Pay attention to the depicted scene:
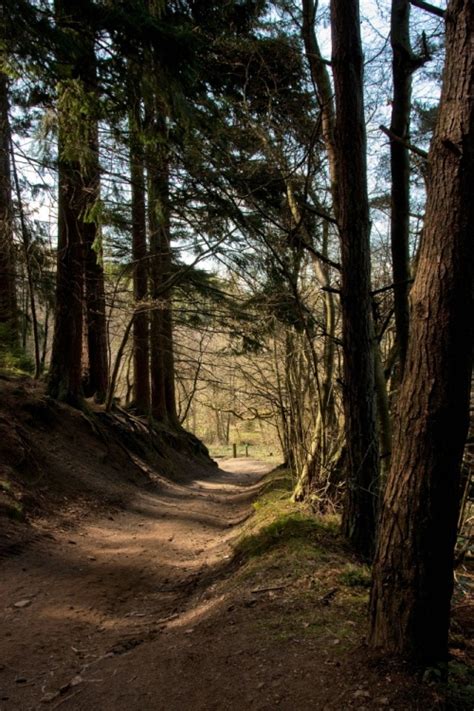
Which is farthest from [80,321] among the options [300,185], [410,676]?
[410,676]

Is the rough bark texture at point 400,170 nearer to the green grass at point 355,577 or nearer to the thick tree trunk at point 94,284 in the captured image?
the green grass at point 355,577

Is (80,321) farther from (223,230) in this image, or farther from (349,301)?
(349,301)

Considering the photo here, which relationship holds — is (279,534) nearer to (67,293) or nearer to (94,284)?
(67,293)

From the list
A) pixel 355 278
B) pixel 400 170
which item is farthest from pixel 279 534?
pixel 400 170

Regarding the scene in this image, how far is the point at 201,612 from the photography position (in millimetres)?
4102

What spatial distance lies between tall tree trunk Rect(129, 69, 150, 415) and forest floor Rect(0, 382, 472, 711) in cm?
563

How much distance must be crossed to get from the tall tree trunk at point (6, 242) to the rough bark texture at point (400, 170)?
264 inches

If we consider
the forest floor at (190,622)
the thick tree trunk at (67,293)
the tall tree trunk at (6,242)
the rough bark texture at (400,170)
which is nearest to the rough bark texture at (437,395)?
the forest floor at (190,622)

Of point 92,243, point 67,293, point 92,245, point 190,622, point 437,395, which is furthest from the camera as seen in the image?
point 92,243

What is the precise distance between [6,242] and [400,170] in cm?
868

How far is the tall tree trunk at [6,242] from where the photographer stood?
29.7ft

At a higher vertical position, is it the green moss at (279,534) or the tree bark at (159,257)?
the tree bark at (159,257)

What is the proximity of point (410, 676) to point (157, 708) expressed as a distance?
1420mm

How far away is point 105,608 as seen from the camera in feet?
14.5
